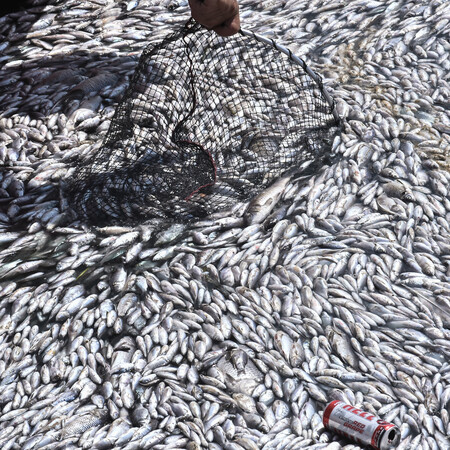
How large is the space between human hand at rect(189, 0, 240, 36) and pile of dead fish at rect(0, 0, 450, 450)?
1.05 metres

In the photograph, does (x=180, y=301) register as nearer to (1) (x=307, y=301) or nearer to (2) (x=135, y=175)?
(1) (x=307, y=301)

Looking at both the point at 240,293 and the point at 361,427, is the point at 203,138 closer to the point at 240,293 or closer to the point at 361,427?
the point at 240,293

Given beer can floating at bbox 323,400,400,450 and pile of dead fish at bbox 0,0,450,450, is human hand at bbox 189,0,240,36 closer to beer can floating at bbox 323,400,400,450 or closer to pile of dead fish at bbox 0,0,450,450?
pile of dead fish at bbox 0,0,450,450

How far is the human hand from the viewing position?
3074mm

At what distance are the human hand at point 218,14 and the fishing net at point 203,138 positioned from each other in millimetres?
508

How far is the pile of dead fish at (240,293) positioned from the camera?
2.83 meters

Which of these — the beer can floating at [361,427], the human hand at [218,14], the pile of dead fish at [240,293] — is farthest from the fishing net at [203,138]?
the beer can floating at [361,427]

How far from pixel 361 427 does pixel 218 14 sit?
196 centimetres

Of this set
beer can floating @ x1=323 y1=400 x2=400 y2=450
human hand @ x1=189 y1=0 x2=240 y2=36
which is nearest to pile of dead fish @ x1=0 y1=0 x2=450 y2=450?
beer can floating @ x1=323 y1=400 x2=400 y2=450

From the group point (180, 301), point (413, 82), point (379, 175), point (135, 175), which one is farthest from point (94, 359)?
point (413, 82)

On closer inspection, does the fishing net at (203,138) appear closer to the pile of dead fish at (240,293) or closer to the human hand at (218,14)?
the pile of dead fish at (240,293)

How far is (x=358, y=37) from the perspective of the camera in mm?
5211

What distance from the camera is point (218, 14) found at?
3.11m

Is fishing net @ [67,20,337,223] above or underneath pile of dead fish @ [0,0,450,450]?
above
